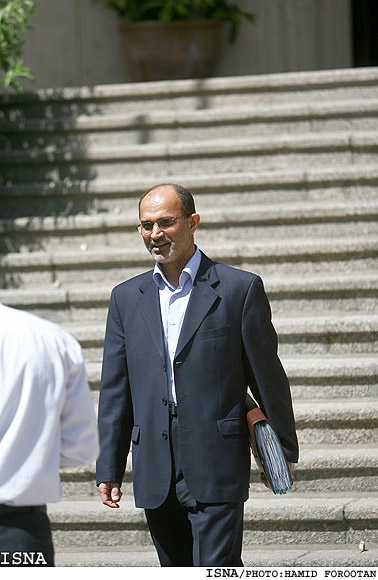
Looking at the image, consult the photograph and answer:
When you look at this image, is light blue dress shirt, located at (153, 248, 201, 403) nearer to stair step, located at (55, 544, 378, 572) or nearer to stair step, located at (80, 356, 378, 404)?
stair step, located at (55, 544, 378, 572)

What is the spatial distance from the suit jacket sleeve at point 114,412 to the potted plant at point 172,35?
17.2 ft

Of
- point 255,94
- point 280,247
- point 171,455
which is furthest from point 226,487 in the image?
point 255,94

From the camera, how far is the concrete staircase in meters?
4.91

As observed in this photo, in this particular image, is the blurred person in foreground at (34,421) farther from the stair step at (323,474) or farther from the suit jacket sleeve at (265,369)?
the stair step at (323,474)

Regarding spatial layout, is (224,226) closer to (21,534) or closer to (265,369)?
(265,369)

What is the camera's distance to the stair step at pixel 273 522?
4.75m

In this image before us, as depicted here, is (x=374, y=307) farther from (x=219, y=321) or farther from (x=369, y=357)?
(x=219, y=321)

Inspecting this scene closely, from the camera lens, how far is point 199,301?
3572 millimetres

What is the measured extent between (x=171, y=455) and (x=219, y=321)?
20.2 inches

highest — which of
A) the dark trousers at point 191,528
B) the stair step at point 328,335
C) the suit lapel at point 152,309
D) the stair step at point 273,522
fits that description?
the suit lapel at point 152,309

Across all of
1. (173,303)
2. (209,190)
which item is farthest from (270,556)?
(209,190)

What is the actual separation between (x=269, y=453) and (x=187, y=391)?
0.37 meters

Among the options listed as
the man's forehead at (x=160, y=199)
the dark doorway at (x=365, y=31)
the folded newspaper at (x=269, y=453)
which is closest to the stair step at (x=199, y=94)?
the man's forehead at (x=160, y=199)

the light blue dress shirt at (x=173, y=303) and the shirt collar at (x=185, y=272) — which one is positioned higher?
the shirt collar at (x=185, y=272)
